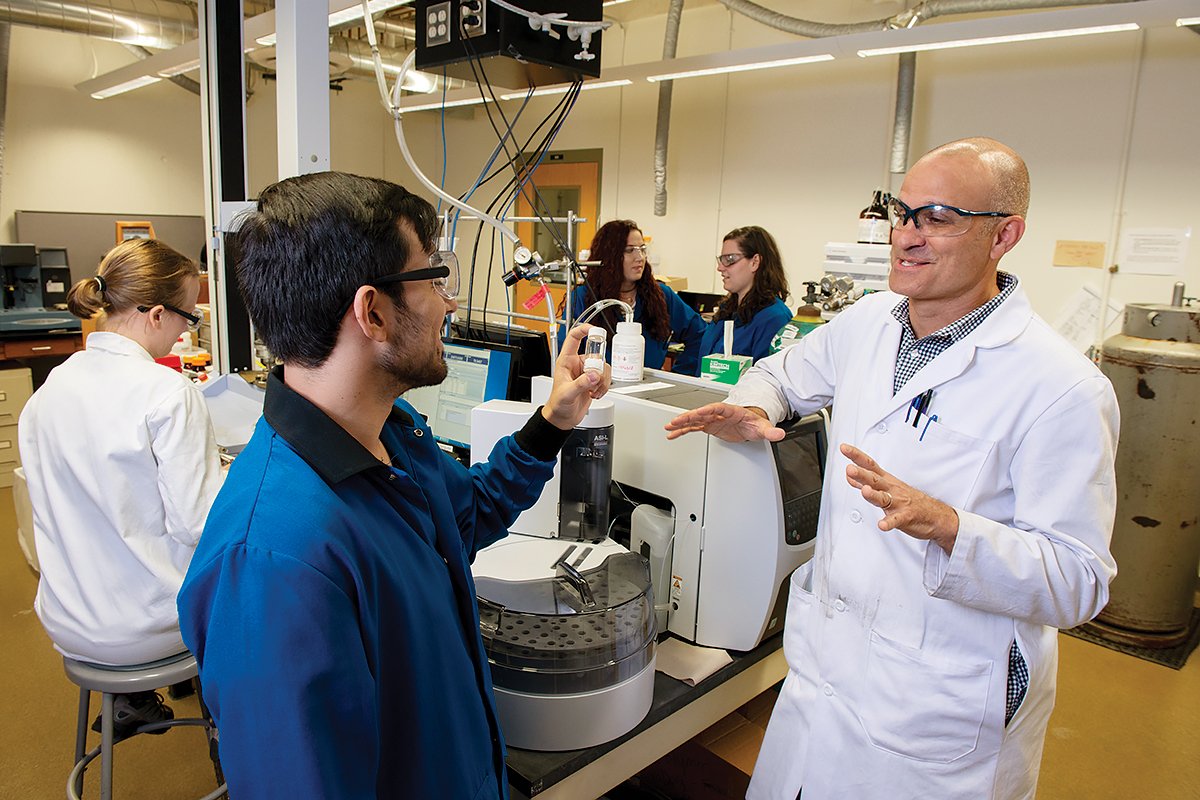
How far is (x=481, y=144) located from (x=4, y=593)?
5318 mm

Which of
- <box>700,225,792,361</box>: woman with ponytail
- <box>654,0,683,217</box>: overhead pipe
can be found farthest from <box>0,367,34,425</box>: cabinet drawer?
<box>654,0,683,217</box>: overhead pipe

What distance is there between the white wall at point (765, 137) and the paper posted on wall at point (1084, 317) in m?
0.05

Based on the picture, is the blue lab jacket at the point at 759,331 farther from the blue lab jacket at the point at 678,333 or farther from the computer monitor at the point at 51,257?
the computer monitor at the point at 51,257

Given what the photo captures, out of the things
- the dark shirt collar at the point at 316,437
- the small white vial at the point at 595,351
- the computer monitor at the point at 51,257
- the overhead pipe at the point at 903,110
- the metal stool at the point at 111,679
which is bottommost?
the metal stool at the point at 111,679

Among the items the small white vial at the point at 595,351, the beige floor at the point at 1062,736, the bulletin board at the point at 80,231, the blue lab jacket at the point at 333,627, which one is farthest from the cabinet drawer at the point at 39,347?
the blue lab jacket at the point at 333,627

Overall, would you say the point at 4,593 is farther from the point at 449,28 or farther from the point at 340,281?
the point at 340,281

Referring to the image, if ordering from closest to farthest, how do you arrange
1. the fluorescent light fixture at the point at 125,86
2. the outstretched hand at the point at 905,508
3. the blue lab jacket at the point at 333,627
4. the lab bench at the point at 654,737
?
the blue lab jacket at the point at 333,627 → the outstretched hand at the point at 905,508 → the lab bench at the point at 654,737 → the fluorescent light fixture at the point at 125,86

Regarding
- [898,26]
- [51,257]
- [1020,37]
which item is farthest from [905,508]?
[51,257]

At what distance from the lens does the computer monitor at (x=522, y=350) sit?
1995 mm

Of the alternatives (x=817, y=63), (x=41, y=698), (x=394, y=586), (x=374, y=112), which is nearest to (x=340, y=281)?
(x=394, y=586)

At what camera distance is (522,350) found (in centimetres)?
204

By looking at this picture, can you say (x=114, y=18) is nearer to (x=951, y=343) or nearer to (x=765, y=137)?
(x=765, y=137)

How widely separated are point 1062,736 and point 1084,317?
2.47 meters

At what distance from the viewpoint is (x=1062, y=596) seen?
41.8 inches
